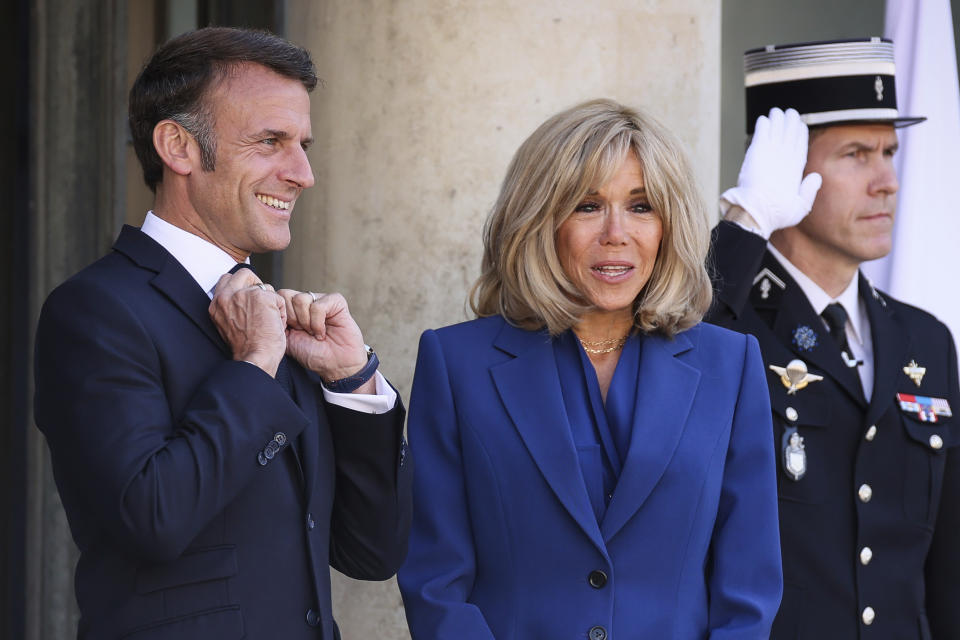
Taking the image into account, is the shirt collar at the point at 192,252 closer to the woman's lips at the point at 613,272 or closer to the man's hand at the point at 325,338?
the man's hand at the point at 325,338

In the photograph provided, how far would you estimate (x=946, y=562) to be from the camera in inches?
129

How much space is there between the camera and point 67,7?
454cm

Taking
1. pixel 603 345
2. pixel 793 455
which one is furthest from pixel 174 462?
pixel 793 455

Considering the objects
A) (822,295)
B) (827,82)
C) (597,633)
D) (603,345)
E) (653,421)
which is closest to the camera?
(597,633)

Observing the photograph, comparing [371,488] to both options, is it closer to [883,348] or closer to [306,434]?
[306,434]

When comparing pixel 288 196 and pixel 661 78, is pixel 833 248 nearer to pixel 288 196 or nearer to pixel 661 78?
pixel 661 78

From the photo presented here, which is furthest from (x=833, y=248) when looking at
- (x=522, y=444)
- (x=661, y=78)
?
(x=522, y=444)

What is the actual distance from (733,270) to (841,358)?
1.15 ft

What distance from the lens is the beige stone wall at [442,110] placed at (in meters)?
3.61

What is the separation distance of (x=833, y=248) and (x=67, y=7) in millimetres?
2743

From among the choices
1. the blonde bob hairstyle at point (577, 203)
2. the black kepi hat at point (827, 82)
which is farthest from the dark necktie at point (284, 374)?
the black kepi hat at point (827, 82)

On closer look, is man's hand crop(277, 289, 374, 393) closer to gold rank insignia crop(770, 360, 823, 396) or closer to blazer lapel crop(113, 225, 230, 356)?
blazer lapel crop(113, 225, 230, 356)

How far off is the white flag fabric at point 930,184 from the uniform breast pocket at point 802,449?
104cm

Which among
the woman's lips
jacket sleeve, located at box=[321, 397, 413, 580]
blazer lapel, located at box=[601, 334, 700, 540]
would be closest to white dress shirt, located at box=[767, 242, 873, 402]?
blazer lapel, located at box=[601, 334, 700, 540]
